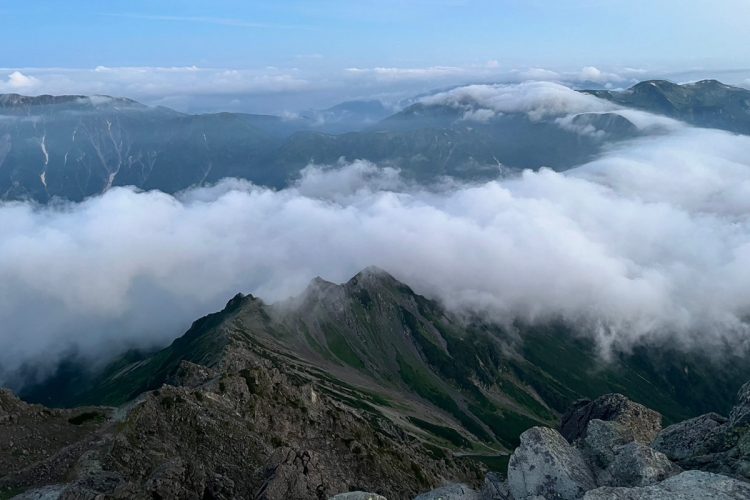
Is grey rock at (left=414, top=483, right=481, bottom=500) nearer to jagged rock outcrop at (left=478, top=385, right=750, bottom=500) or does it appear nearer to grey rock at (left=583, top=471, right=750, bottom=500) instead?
jagged rock outcrop at (left=478, top=385, right=750, bottom=500)

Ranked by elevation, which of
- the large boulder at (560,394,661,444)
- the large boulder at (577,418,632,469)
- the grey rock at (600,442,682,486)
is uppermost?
the grey rock at (600,442,682,486)

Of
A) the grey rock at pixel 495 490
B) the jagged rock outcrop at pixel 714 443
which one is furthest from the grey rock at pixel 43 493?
the jagged rock outcrop at pixel 714 443

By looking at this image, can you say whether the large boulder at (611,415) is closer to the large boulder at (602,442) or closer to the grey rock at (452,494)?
the large boulder at (602,442)

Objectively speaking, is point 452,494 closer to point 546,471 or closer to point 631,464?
point 546,471

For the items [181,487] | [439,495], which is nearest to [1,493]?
[181,487]

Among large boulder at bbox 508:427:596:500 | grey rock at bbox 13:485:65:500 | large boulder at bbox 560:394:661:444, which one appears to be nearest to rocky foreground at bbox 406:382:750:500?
large boulder at bbox 508:427:596:500

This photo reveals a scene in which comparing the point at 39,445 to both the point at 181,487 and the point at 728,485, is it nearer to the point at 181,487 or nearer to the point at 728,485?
the point at 181,487

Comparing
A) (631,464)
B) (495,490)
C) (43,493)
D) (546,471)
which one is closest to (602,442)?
(631,464)
